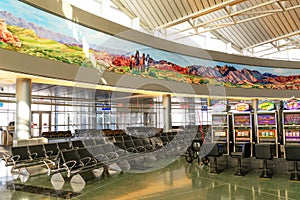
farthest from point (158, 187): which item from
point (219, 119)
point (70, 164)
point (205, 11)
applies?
point (205, 11)

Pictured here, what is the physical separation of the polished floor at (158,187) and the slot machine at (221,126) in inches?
58.1

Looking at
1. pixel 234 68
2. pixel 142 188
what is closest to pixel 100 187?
pixel 142 188

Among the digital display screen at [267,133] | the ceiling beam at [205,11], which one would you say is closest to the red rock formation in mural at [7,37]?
the digital display screen at [267,133]

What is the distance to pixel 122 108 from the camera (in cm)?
1988

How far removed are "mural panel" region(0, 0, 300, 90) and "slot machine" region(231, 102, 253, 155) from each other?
21.6ft

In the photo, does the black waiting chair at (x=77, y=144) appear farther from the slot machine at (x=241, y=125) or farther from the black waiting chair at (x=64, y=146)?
the slot machine at (x=241, y=125)

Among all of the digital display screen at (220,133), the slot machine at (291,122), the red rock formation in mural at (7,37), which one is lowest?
the digital display screen at (220,133)

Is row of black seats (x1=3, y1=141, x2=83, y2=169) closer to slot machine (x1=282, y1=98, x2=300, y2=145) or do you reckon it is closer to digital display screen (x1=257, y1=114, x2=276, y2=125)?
digital display screen (x1=257, y1=114, x2=276, y2=125)

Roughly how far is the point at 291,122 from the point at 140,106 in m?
13.9

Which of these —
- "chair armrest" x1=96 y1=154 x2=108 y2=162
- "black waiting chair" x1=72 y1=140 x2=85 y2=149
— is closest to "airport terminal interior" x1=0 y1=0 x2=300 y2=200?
"black waiting chair" x1=72 y1=140 x2=85 y2=149

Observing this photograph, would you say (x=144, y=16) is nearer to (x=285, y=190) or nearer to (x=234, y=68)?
(x=234, y=68)

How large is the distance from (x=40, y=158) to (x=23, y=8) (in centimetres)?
525

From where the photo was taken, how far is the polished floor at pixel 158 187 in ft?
18.0

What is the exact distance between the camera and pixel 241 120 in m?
9.14
